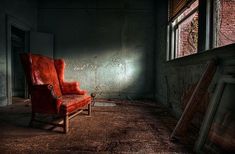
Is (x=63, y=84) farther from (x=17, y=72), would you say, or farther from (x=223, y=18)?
(x=17, y=72)

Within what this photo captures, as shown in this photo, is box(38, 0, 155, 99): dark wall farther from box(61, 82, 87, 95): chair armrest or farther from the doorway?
box(61, 82, 87, 95): chair armrest

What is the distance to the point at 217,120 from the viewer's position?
5.68ft

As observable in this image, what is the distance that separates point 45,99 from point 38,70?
516 mm

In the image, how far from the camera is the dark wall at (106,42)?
5957mm

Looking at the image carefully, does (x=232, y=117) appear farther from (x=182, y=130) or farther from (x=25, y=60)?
(x=25, y=60)

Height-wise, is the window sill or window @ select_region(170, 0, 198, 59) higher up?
window @ select_region(170, 0, 198, 59)

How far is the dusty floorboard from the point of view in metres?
1.97

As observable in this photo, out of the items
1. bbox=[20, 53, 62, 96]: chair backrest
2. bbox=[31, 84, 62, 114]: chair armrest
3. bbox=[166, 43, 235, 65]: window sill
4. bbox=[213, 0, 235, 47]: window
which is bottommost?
bbox=[31, 84, 62, 114]: chair armrest

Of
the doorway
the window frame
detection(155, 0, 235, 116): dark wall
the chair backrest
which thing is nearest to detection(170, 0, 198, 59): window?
the window frame

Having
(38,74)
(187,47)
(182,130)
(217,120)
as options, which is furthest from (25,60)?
(187,47)

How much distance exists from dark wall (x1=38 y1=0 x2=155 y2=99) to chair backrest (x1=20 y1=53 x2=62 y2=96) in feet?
9.38

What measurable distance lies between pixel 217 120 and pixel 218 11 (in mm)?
1408

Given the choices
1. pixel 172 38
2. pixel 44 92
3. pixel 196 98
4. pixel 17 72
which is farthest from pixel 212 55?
pixel 17 72

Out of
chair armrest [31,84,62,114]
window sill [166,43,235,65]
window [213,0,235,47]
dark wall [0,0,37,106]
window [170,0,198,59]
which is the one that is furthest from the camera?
dark wall [0,0,37,106]
